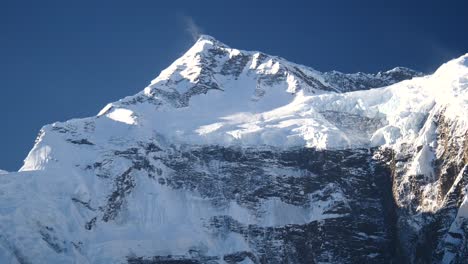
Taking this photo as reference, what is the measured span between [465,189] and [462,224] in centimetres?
896

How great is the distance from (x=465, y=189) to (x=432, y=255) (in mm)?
12663

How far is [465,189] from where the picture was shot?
652 ft

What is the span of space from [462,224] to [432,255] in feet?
33.9

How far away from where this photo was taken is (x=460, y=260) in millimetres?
189125

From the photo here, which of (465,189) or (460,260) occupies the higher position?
(465,189)

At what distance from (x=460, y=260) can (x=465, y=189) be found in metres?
15.0

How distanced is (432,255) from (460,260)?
35.6ft

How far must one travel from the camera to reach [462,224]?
192 meters
